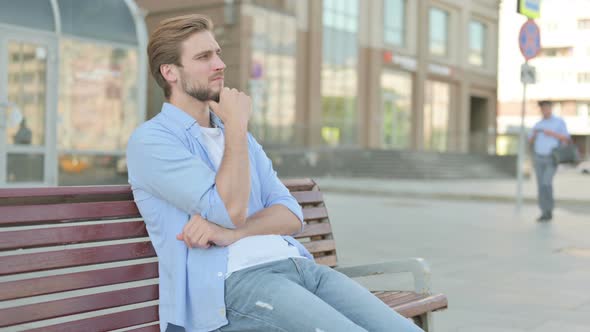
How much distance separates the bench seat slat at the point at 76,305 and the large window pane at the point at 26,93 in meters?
10.6

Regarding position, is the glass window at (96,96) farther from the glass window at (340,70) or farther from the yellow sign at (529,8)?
the glass window at (340,70)

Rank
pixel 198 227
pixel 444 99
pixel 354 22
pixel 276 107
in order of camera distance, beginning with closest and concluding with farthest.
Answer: pixel 198 227, pixel 276 107, pixel 354 22, pixel 444 99

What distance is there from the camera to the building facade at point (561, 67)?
8581 cm

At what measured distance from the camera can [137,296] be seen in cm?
278

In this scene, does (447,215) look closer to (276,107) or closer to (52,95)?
(52,95)

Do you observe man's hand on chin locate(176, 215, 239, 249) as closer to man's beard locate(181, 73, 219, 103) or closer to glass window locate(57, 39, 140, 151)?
man's beard locate(181, 73, 219, 103)

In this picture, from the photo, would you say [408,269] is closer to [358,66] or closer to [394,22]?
[358,66]

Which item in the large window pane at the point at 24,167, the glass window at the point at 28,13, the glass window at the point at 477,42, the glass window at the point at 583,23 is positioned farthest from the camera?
the glass window at the point at 583,23

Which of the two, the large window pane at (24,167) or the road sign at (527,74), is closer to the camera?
the large window pane at (24,167)

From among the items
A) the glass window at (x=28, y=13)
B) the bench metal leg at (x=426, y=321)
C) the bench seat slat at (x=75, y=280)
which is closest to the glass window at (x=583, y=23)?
the glass window at (x=28, y=13)

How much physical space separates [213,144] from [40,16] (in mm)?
11590

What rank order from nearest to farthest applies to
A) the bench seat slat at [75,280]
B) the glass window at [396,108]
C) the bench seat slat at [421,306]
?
the bench seat slat at [75,280], the bench seat slat at [421,306], the glass window at [396,108]

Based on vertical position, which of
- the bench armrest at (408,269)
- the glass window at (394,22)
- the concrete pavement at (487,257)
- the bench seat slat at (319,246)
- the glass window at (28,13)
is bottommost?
the concrete pavement at (487,257)

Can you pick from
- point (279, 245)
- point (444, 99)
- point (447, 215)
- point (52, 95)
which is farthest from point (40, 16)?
point (444, 99)
